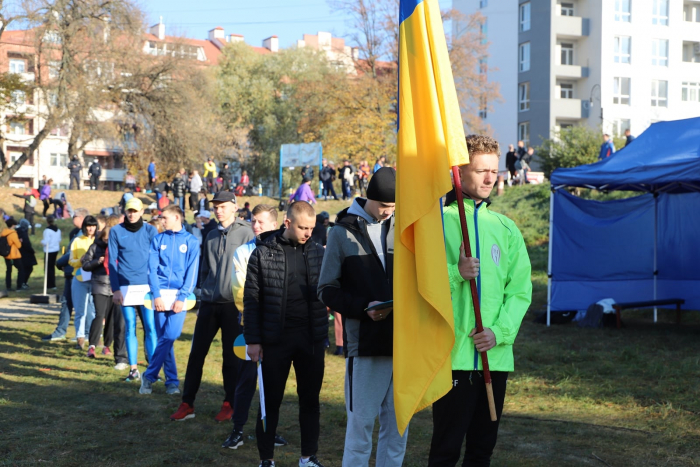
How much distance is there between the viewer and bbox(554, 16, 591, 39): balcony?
51812 millimetres

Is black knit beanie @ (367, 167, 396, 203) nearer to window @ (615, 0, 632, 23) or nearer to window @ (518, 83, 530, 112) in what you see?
window @ (518, 83, 530, 112)

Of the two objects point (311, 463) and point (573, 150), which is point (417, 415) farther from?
point (573, 150)

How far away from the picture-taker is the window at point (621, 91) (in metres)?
52.8

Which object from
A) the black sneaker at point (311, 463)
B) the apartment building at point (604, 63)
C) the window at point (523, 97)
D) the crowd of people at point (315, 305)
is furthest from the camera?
the window at point (523, 97)

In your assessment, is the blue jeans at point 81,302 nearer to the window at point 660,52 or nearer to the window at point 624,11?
the window at point 624,11

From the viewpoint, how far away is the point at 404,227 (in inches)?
144

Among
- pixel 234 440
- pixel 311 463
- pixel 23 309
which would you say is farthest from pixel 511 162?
pixel 311 463

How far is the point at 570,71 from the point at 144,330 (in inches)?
A: 1957

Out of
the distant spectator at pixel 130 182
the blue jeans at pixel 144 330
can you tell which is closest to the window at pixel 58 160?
the distant spectator at pixel 130 182

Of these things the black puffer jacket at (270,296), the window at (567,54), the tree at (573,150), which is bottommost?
the black puffer jacket at (270,296)

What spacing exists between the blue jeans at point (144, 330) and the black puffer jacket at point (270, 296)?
10.1ft

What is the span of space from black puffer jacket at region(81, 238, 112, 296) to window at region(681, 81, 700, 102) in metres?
54.1

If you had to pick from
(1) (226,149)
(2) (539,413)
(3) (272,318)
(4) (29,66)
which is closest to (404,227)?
A: (3) (272,318)

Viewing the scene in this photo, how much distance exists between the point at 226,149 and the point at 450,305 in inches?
2114
